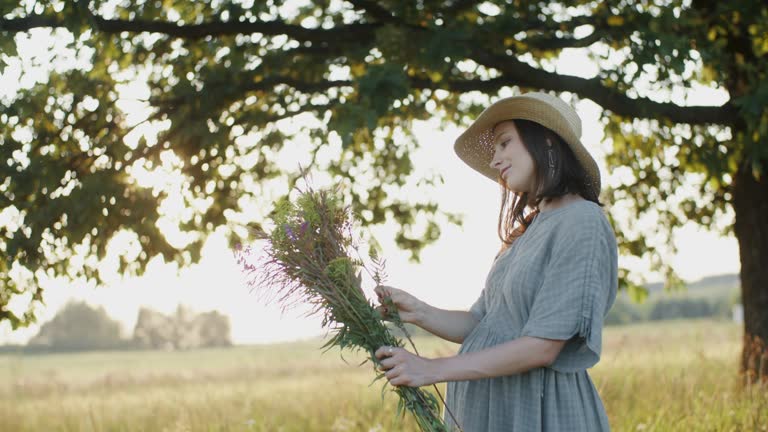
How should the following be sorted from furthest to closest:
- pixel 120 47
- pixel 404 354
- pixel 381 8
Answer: pixel 120 47 → pixel 381 8 → pixel 404 354

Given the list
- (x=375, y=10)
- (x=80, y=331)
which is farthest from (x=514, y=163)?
(x=80, y=331)

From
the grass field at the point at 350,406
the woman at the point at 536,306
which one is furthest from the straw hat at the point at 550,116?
the grass field at the point at 350,406

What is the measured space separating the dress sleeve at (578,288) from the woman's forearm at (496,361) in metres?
0.04

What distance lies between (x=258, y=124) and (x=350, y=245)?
13.6ft

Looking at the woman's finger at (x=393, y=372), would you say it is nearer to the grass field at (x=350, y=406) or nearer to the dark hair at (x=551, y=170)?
the dark hair at (x=551, y=170)

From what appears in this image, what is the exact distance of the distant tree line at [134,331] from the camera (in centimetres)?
4603

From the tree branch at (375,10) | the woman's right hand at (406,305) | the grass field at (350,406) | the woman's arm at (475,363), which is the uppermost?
the tree branch at (375,10)

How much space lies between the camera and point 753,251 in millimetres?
7160

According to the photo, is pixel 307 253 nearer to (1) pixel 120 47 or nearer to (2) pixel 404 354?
(2) pixel 404 354

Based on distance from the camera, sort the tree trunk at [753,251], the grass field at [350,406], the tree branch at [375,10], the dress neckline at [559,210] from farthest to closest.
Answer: the tree trunk at [753,251] < the tree branch at [375,10] < the grass field at [350,406] < the dress neckline at [559,210]

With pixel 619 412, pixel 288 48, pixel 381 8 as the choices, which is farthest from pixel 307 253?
pixel 288 48

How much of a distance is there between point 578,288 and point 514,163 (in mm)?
437

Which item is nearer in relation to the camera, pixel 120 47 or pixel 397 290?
pixel 397 290

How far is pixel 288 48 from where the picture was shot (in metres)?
6.75
